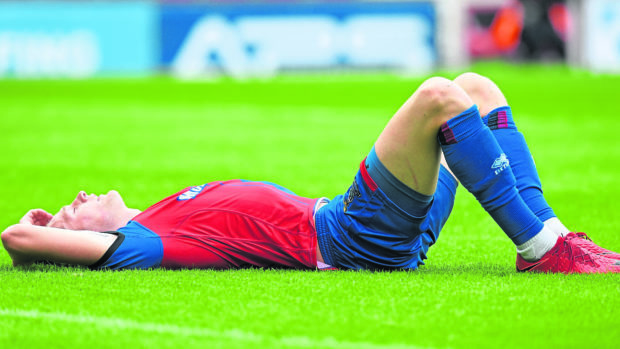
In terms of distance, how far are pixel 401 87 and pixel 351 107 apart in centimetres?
380

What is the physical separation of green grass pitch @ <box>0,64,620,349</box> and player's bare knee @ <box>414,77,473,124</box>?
2.27 feet

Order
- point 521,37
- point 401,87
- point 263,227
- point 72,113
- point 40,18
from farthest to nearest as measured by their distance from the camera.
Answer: point 521,37, point 40,18, point 401,87, point 72,113, point 263,227

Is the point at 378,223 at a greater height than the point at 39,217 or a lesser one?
greater

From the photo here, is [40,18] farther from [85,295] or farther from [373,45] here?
[85,295]

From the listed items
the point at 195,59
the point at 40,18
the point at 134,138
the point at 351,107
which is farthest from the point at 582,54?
the point at 134,138

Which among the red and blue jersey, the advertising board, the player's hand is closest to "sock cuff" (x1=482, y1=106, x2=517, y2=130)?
the red and blue jersey

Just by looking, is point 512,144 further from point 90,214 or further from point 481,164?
point 90,214

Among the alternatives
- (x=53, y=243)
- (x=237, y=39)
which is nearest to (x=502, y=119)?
(x=53, y=243)

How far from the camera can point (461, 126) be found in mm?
3514

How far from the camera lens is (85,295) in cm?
356

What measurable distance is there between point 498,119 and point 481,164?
24.9 inches

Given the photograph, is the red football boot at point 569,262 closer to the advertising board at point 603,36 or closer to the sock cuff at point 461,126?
the sock cuff at point 461,126

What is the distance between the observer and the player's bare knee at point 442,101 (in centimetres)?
352

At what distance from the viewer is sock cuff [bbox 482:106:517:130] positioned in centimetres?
409
